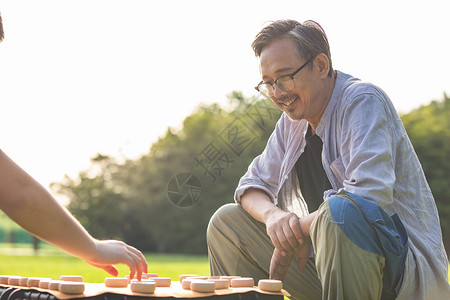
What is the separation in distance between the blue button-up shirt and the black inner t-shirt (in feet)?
0.69

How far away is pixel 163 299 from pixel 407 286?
117 cm

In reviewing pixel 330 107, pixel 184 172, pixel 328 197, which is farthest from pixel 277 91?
pixel 184 172

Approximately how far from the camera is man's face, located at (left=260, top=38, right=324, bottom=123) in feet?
9.89

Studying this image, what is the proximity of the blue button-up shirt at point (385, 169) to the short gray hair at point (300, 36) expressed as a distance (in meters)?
0.22

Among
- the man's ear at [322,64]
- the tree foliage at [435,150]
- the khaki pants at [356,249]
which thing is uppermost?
the tree foliage at [435,150]

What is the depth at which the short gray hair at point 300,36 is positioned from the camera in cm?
305

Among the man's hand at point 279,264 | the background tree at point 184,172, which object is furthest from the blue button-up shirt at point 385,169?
the background tree at point 184,172

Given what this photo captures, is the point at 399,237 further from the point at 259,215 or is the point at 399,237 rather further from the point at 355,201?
the point at 259,215

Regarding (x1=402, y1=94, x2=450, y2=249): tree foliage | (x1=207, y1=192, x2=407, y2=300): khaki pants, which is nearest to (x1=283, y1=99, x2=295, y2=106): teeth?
(x1=207, y1=192, x2=407, y2=300): khaki pants

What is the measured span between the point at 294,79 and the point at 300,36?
0.86 feet

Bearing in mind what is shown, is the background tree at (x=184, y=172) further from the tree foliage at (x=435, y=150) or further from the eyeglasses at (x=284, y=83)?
the eyeglasses at (x=284, y=83)

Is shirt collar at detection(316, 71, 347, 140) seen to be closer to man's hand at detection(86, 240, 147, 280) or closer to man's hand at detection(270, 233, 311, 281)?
man's hand at detection(270, 233, 311, 281)

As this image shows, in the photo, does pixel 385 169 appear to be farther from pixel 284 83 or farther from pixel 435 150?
pixel 435 150

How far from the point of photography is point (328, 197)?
2697 mm
